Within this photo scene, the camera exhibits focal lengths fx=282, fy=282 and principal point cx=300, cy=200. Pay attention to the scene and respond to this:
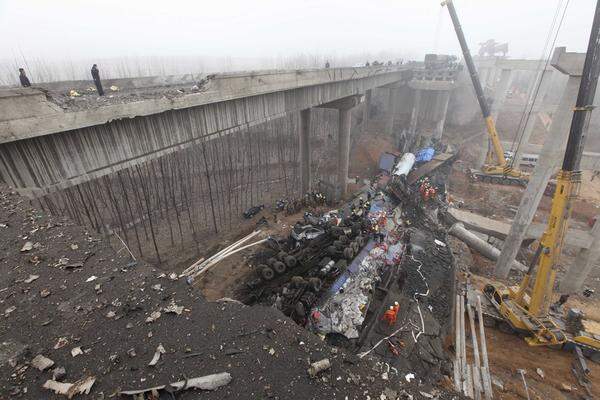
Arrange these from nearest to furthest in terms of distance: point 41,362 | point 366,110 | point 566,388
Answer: point 41,362 < point 566,388 < point 366,110

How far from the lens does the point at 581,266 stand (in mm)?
16469

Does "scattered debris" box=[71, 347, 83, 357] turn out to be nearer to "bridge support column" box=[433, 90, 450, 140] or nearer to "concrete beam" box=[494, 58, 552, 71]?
"concrete beam" box=[494, 58, 552, 71]

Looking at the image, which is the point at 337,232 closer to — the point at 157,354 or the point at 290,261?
the point at 290,261

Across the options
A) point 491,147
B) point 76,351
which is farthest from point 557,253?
point 491,147

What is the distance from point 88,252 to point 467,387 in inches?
494

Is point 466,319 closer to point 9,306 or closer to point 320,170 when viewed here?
point 9,306

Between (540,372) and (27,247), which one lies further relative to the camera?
(540,372)

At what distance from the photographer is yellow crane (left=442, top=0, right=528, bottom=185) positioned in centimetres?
2798

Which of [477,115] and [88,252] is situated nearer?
[88,252]

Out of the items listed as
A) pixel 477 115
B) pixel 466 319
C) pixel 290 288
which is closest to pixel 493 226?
pixel 466 319

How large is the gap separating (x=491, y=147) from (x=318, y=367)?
121 feet

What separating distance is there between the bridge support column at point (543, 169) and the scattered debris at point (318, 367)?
1735 cm

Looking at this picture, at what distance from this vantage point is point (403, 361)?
34.1 feet

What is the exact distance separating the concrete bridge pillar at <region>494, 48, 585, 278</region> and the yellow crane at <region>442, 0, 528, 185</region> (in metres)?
14.5
